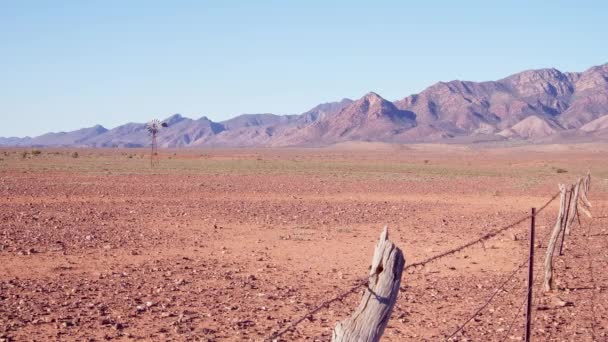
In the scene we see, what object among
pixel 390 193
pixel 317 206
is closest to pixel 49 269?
pixel 317 206

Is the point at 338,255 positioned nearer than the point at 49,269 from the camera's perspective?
No

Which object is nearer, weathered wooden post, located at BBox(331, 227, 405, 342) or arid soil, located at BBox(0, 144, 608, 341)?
weathered wooden post, located at BBox(331, 227, 405, 342)

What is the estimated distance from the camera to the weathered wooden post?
14.3 feet

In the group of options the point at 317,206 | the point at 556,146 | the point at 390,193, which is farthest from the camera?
the point at 556,146

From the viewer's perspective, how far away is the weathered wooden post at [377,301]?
4371 mm

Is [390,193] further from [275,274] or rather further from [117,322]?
[117,322]

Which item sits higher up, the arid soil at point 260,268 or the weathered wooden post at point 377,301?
the weathered wooden post at point 377,301

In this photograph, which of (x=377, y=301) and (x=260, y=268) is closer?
(x=377, y=301)

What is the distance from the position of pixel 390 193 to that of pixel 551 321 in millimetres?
20602

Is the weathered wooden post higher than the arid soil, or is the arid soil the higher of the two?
the weathered wooden post

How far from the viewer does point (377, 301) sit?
441 centimetres

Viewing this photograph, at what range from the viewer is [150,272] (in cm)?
1205

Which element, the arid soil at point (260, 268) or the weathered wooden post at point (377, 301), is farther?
the arid soil at point (260, 268)

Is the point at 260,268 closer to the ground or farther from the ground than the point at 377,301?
closer to the ground
